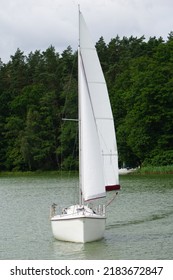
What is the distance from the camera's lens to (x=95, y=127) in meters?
28.1

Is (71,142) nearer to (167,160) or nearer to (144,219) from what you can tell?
(167,160)

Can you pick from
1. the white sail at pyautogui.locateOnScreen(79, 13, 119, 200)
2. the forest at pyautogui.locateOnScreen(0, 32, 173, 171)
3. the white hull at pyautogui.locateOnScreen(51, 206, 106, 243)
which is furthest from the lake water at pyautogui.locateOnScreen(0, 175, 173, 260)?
the forest at pyautogui.locateOnScreen(0, 32, 173, 171)

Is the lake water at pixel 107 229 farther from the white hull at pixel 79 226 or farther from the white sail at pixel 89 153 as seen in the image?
the white sail at pixel 89 153

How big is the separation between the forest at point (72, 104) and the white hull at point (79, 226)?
5664 centimetres

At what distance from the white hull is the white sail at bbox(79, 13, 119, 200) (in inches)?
41.6

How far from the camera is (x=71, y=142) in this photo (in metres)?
102

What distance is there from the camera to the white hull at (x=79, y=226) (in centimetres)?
2638

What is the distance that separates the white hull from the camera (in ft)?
86.5

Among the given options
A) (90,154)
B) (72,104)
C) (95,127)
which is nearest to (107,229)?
(90,154)

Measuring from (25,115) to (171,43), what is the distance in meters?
30.8

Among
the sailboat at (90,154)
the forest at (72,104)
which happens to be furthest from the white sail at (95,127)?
the forest at (72,104)

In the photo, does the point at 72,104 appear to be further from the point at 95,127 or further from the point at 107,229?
the point at 95,127

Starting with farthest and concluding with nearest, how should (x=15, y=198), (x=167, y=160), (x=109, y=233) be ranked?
1. (x=167, y=160)
2. (x=15, y=198)
3. (x=109, y=233)
